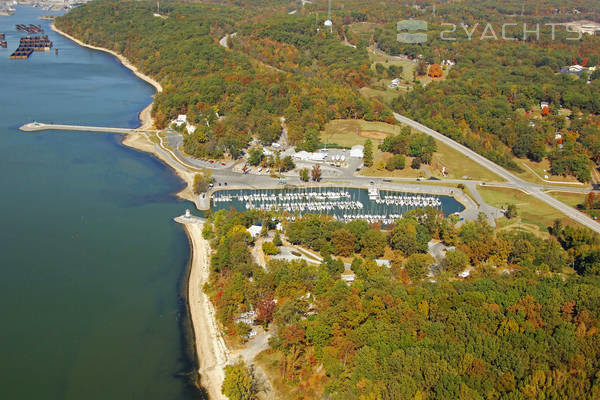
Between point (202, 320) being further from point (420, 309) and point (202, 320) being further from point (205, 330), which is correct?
point (420, 309)

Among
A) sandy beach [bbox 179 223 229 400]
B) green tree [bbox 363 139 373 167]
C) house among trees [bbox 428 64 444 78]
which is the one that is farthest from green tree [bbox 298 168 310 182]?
house among trees [bbox 428 64 444 78]

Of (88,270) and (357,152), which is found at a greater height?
(357,152)

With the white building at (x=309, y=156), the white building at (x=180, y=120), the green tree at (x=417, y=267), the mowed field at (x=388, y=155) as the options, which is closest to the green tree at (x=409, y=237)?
the green tree at (x=417, y=267)

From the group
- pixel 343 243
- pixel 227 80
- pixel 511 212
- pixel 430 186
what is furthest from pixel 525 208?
pixel 227 80

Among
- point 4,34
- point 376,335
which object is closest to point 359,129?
point 376,335

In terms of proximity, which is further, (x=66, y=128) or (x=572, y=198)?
(x=66, y=128)

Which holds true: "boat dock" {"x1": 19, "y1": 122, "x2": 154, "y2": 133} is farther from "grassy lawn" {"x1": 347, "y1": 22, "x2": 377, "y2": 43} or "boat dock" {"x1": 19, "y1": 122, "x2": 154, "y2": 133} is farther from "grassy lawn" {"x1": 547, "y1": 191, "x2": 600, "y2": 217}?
"grassy lawn" {"x1": 347, "y1": 22, "x2": 377, "y2": 43}

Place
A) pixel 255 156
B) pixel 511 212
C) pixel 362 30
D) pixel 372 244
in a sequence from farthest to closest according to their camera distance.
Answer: pixel 362 30
pixel 255 156
pixel 511 212
pixel 372 244
